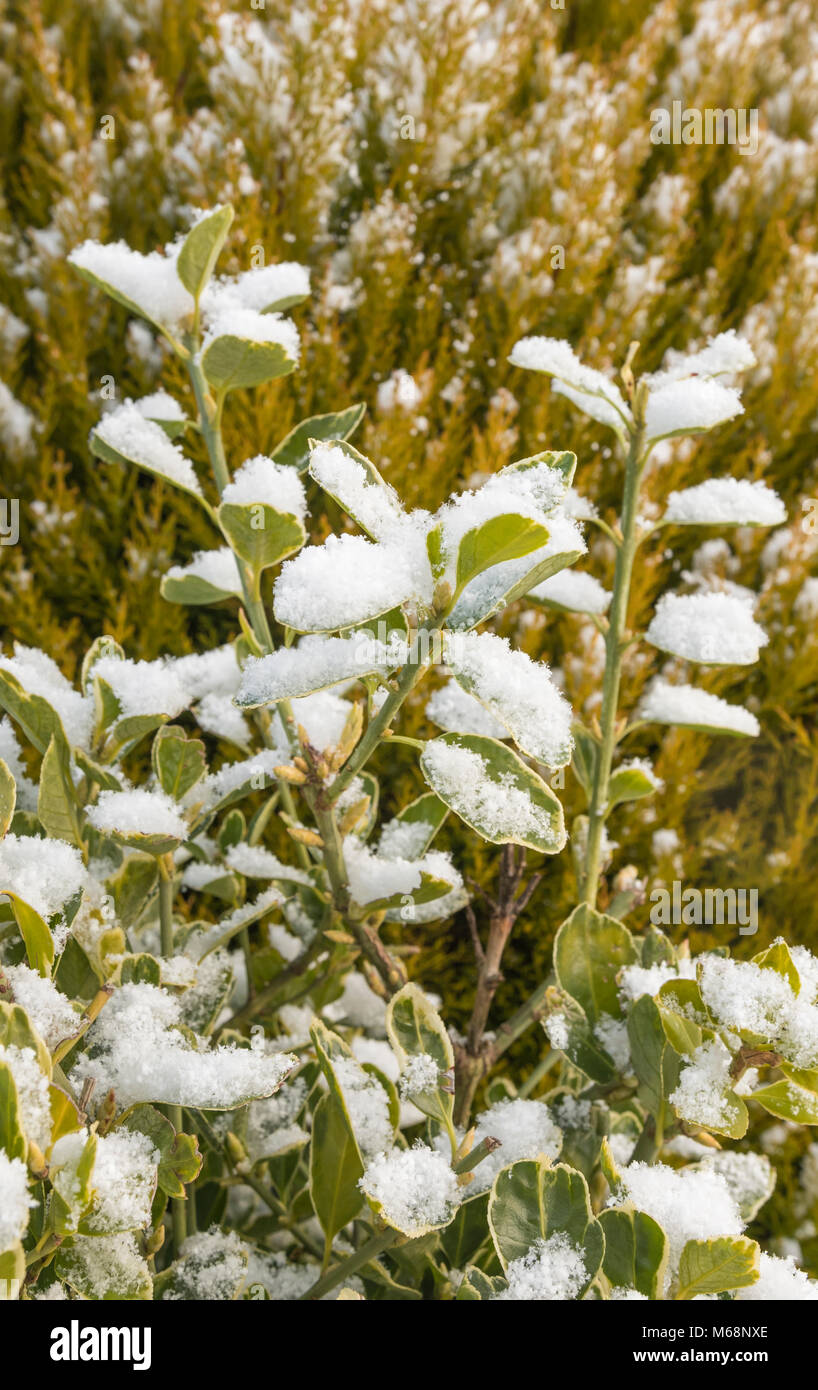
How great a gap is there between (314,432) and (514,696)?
328 mm

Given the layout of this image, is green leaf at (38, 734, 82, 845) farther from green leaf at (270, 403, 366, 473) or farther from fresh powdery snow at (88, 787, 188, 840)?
green leaf at (270, 403, 366, 473)

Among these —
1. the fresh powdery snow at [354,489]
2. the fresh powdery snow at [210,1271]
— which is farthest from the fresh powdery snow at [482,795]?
the fresh powdery snow at [210,1271]

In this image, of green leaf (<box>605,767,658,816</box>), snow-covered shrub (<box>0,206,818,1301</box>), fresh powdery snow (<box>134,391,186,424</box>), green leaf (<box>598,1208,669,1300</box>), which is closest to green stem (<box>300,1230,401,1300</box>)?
snow-covered shrub (<box>0,206,818,1301</box>)

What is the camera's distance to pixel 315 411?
52.6 inches

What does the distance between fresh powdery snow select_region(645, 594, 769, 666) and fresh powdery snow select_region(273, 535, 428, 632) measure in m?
0.29

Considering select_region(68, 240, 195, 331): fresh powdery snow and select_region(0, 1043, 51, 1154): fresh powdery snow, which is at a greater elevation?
select_region(68, 240, 195, 331): fresh powdery snow

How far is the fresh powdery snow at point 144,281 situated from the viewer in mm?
650

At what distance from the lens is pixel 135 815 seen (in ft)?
1.96

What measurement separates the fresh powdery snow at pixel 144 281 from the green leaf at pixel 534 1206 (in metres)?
0.55

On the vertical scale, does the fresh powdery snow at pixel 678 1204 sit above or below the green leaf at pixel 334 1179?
above

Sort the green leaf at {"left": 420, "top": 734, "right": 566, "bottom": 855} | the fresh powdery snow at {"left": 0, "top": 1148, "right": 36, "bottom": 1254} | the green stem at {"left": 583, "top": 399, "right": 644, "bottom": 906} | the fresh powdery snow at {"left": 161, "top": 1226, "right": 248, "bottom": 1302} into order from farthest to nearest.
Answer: the green stem at {"left": 583, "top": 399, "right": 644, "bottom": 906} < the fresh powdery snow at {"left": 161, "top": 1226, "right": 248, "bottom": 1302} < the green leaf at {"left": 420, "top": 734, "right": 566, "bottom": 855} < the fresh powdery snow at {"left": 0, "top": 1148, "right": 36, "bottom": 1254}

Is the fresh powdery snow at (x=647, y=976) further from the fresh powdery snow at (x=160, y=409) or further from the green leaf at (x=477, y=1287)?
the fresh powdery snow at (x=160, y=409)

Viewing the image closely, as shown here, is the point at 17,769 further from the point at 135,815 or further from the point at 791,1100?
the point at 791,1100

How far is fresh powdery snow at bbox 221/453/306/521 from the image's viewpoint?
582 millimetres
